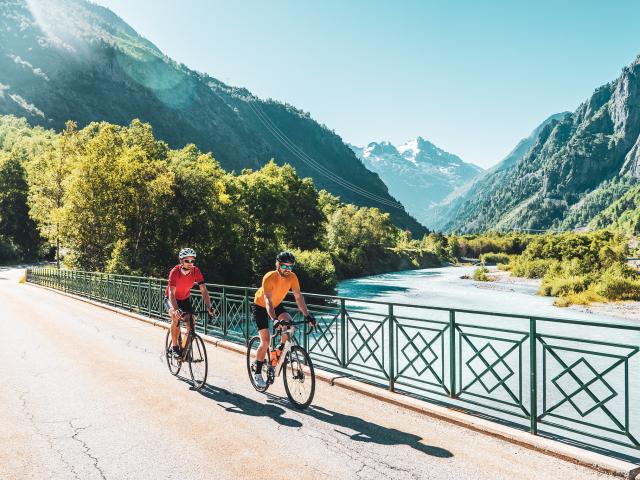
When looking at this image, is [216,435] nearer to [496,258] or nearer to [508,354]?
[508,354]

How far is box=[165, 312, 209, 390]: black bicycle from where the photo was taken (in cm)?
827

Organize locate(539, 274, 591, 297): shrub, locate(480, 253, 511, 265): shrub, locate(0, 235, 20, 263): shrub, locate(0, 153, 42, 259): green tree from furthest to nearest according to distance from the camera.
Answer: locate(480, 253, 511, 265): shrub → locate(0, 153, 42, 259): green tree → locate(0, 235, 20, 263): shrub → locate(539, 274, 591, 297): shrub

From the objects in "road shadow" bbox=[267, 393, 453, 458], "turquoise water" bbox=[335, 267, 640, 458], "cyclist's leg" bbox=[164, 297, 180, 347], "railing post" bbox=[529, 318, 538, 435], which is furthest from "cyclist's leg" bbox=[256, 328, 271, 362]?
"railing post" bbox=[529, 318, 538, 435]

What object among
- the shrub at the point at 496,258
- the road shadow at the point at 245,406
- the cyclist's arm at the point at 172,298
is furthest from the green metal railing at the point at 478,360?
the shrub at the point at 496,258

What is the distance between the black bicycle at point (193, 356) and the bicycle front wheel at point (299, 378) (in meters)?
1.69

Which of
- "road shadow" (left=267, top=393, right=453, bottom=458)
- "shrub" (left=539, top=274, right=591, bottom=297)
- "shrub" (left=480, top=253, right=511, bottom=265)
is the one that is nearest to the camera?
"road shadow" (left=267, top=393, right=453, bottom=458)

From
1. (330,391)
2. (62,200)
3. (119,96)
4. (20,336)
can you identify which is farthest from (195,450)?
(119,96)

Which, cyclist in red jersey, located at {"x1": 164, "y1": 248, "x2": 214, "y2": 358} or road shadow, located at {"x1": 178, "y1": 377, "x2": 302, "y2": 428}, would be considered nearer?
road shadow, located at {"x1": 178, "y1": 377, "x2": 302, "y2": 428}

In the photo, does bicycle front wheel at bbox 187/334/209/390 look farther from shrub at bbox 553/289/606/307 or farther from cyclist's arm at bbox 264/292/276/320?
shrub at bbox 553/289/606/307

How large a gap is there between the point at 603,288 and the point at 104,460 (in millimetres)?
39924

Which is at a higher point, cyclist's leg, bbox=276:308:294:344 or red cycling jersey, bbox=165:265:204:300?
red cycling jersey, bbox=165:265:204:300

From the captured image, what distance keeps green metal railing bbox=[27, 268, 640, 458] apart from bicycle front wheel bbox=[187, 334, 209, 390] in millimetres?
2206

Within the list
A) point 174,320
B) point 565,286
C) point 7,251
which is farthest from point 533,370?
point 7,251

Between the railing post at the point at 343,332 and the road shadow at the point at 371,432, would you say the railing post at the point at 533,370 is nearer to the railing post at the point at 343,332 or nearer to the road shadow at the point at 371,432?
the road shadow at the point at 371,432
